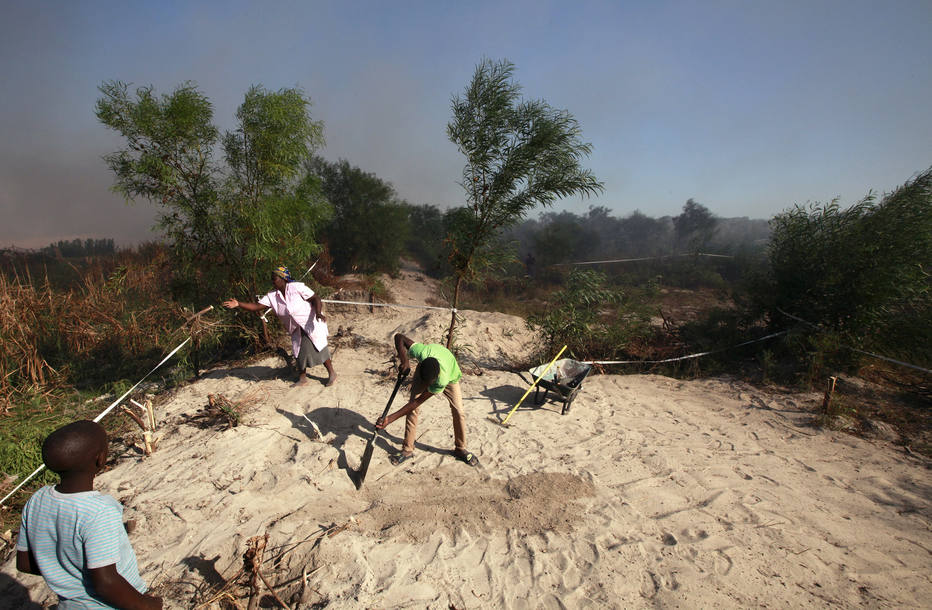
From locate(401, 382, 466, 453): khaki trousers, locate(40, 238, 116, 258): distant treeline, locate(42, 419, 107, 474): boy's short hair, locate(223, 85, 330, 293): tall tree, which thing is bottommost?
locate(401, 382, 466, 453): khaki trousers

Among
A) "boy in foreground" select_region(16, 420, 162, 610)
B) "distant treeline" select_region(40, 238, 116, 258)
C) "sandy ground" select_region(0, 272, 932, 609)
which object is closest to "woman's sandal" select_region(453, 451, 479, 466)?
"sandy ground" select_region(0, 272, 932, 609)

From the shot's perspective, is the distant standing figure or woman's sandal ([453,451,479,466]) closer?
woman's sandal ([453,451,479,466])

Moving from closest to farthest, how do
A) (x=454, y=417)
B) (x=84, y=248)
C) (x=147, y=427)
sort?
(x=454, y=417)
(x=147, y=427)
(x=84, y=248)

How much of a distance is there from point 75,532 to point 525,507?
3.07m

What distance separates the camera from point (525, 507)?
3609 mm

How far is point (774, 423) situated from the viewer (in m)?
5.37

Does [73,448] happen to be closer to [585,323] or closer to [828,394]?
[585,323]

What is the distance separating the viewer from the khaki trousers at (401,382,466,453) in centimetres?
401

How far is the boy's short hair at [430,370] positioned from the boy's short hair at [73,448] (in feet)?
7.23

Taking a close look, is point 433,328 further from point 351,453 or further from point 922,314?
point 922,314

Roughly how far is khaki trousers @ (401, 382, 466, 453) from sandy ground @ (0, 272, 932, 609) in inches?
10.1

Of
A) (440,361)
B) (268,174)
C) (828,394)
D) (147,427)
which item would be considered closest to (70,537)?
(440,361)

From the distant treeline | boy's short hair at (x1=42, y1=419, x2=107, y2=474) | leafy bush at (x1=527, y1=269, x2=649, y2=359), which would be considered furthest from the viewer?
the distant treeline

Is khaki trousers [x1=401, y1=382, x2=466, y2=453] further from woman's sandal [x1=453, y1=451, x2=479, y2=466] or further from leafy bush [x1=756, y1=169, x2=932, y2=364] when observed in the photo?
leafy bush [x1=756, y1=169, x2=932, y2=364]
